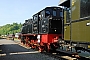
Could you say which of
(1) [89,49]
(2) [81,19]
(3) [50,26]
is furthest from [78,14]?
(3) [50,26]

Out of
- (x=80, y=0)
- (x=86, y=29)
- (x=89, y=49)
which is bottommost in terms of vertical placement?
(x=89, y=49)

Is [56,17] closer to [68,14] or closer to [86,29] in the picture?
[68,14]

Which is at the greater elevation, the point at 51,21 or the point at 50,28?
the point at 51,21

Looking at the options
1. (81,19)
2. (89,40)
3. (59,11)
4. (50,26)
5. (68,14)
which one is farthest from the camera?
(59,11)

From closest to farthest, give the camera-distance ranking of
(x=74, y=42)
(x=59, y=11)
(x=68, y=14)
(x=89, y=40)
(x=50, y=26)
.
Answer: (x=89, y=40) < (x=74, y=42) < (x=68, y=14) < (x=50, y=26) < (x=59, y=11)

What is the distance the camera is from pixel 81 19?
27.2 ft

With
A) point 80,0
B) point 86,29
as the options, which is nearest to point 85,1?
point 80,0

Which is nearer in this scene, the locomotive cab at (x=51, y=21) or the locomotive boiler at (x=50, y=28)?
the locomotive boiler at (x=50, y=28)

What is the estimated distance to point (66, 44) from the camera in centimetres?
1024

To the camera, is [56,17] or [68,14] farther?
[56,17]

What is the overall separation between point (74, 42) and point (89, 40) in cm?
141

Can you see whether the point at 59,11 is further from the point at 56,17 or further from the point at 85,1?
the point at 85,1

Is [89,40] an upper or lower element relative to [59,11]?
lower

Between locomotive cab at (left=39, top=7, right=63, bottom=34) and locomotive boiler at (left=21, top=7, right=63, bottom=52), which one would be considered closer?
locomotive boiler at (left=21, top=7, right=63, bottom=52)
